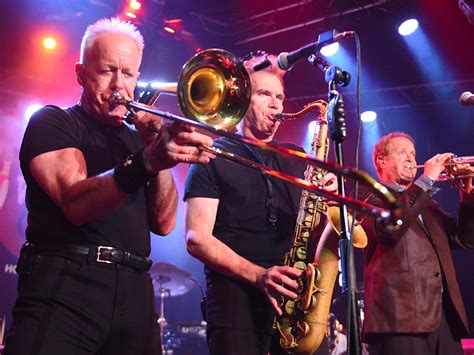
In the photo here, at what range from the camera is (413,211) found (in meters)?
4.41

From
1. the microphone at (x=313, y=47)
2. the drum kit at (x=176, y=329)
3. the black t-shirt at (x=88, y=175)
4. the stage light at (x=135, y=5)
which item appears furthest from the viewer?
the drum kit at (x=176, y=329)

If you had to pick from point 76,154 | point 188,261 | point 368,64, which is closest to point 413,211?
point 76,154

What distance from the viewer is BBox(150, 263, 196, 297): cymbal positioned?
8.53 metres

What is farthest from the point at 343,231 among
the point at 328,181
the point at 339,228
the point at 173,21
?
the point at 173,21

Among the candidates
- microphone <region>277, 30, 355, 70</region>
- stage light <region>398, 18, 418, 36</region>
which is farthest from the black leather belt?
stage light <region>398, 18, 418, 36</region>

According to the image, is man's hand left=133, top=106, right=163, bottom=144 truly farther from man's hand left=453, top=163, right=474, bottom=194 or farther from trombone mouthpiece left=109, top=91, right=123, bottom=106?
man's hand left=453, top=163, right=474, bottom=194

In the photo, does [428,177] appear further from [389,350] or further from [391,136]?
[389,350]

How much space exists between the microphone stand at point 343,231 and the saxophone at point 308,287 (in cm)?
80

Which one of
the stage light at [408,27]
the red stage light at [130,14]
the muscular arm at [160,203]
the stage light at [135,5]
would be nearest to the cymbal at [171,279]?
the red stage light at [130,14]

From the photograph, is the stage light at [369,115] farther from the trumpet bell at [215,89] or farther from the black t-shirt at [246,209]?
the trumpet bell at [215,89]

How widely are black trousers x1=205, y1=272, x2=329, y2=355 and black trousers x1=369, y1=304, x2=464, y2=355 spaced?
3.62 ft

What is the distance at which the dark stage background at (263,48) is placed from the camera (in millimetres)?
8414

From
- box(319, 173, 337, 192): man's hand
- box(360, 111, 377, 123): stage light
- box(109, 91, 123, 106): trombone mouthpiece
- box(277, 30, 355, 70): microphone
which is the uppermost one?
box(360, 111, 377, 123): stage light

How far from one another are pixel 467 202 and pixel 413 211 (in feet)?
3.05
